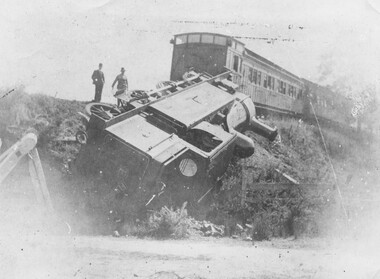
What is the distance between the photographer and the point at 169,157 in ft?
18.1

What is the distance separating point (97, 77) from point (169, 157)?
206 cm

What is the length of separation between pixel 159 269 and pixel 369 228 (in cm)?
389

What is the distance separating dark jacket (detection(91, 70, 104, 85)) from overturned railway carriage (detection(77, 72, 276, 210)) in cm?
46

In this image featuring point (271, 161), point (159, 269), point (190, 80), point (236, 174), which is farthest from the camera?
point (190, 80)

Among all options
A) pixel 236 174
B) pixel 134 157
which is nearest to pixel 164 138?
pixel 134 157

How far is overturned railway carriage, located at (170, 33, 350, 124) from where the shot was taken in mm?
7855

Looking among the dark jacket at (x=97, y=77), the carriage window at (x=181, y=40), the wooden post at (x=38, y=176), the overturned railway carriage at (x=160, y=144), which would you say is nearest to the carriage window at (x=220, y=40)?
the carriage window at (x=181, y=40)

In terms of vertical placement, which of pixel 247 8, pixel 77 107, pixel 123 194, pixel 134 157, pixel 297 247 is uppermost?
pixel 247 8

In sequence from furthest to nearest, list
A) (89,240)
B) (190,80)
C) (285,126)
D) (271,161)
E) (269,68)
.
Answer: (269,68), (285,126), (190,80), (271,161), (89,240)

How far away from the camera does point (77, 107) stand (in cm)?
731

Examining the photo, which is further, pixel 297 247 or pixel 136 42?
pixel 136 42

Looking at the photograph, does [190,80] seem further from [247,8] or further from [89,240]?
[89,240]

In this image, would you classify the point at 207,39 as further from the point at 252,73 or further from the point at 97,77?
the point at 252,73

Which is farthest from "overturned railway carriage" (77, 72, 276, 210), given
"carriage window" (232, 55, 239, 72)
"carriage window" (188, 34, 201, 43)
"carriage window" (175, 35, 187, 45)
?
"carriage window" (232, 55, 239, 72)
